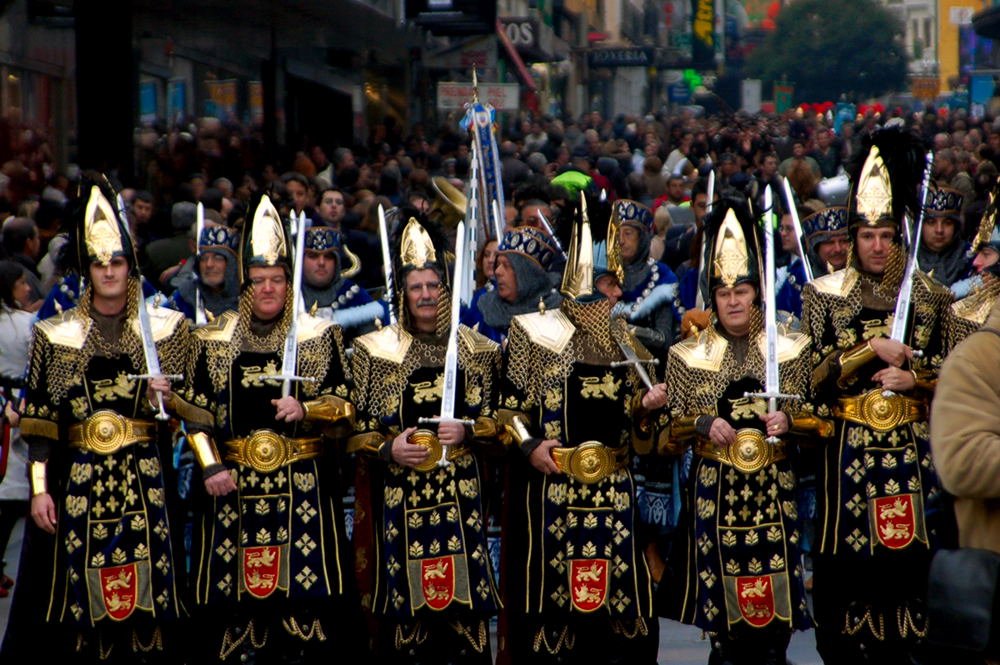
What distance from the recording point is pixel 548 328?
281 inches

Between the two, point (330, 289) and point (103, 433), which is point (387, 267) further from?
point (103, 433)

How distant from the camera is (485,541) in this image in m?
7.13

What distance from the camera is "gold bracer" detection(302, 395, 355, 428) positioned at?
22.8 ft

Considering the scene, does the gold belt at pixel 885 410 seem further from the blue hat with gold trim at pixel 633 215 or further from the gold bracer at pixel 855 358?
the blue hat with gold trim at pixel 633 215

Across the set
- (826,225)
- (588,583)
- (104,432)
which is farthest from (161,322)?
(826,225)

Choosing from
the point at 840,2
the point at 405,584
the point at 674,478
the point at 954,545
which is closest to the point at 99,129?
the point at 674,478

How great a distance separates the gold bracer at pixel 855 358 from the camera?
23.0 ft

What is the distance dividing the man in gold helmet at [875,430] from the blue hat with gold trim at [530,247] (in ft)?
3.84

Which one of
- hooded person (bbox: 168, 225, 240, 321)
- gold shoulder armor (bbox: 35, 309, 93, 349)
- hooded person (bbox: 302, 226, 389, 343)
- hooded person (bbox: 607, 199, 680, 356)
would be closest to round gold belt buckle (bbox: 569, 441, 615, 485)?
hooded person (bbox: 607, 199, 680, 356)

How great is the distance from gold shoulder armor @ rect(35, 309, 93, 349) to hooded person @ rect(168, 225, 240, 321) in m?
1.83

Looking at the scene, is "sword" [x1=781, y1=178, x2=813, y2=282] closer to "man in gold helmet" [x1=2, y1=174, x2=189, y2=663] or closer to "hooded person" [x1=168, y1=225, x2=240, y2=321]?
"hooded person" [x1=168, y1=225, x2=240, y2=321]

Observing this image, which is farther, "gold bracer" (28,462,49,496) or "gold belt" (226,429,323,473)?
"gold belt" (226,429,323,473)

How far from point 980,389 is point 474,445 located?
113 inches

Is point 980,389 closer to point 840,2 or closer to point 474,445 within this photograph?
point 474,445
